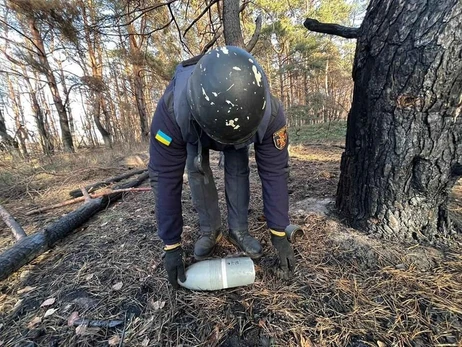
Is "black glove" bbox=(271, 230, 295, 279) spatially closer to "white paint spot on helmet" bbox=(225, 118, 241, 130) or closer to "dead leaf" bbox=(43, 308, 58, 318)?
"white paint spot on helmet" bbox=(225, 118, 241, 130)

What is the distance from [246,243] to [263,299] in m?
0.39

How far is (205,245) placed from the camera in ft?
5.19

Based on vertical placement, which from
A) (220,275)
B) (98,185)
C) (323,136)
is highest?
(323,136)

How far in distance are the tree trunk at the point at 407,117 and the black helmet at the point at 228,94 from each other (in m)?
0.78

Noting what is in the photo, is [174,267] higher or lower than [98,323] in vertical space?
higher

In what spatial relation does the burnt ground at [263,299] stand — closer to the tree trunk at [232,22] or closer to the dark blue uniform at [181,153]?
the dark blue uniform at [181,153]

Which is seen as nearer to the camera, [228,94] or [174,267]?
[228,94]

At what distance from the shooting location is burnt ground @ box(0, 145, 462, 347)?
105 centimetres

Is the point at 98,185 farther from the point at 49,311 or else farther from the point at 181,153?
the point at 181,153

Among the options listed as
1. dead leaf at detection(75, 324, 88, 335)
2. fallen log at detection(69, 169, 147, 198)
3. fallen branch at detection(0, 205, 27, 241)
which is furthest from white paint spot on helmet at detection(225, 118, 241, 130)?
fallen log at detection(69, 169, 147, 198)

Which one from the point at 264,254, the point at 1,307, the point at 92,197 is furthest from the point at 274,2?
the point at 1,307

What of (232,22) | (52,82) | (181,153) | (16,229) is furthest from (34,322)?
(52,82)

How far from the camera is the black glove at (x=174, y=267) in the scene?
134 centimetres

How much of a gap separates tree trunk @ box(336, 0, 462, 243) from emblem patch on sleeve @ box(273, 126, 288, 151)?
0.56 metres
